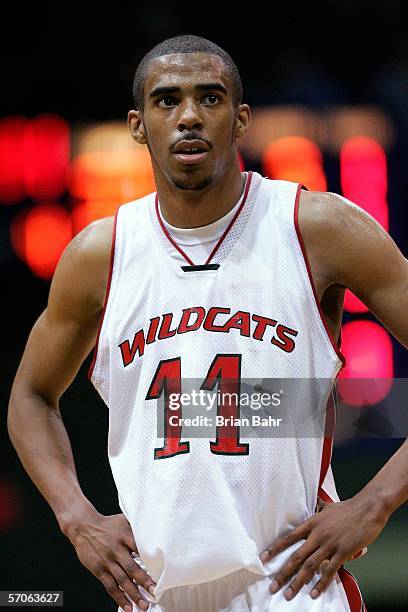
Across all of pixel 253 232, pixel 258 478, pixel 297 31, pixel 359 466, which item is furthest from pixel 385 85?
pixel 258 478

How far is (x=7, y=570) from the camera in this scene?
4828 mm

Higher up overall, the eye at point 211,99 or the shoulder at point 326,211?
the eye at point 211,99

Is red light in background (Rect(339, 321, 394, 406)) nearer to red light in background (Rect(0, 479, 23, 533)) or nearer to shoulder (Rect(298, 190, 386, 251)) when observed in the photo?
red light in background (Rect(0, 479, 23, 533))

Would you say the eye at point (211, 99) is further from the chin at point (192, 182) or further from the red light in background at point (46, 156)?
the red light in background at point (46, 156)

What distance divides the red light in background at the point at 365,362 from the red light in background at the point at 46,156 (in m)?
1.32

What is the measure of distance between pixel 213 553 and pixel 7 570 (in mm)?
2348

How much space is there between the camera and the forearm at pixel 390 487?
2742mm

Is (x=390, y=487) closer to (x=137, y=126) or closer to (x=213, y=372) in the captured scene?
(x=213, y=372)

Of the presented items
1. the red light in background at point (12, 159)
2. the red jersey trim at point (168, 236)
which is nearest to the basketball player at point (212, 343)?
the red jersey trim at point (168, 236)

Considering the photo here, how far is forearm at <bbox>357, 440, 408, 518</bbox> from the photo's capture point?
9.00ft
